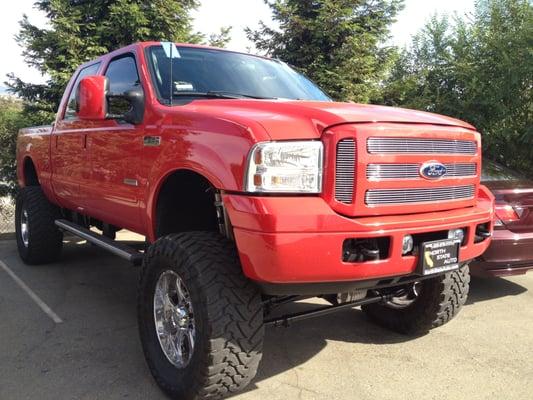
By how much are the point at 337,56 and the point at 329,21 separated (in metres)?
0.71

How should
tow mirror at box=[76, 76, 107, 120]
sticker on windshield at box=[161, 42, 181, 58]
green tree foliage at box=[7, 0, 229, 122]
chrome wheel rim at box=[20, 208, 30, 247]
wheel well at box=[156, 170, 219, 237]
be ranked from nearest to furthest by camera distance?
wheel well at box=[156, 170, 219, 237], tow mirror at box=[76, 76, 107, 120], sticker on windshield at box=[161, 42, 181, 58], chrome wheel rim at box=[20, 208, 30, 247], green tree foliage at box=[7, 0, 229, 122]

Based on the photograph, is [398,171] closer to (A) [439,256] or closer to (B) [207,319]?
(A) [439,256]

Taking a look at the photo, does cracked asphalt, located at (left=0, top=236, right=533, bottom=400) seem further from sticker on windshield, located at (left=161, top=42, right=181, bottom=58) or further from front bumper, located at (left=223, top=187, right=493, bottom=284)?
sticker on windshield, located at (left=161, top=42, right=181, bottom=58)

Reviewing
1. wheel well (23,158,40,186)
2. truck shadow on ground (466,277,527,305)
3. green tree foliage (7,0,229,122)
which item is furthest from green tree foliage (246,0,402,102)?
wheel well (23,158,40,186)

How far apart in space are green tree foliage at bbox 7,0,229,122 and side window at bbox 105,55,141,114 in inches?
227

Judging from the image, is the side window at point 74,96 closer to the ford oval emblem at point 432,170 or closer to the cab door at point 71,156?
the cab door at point 71,156

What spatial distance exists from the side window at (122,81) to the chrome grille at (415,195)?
1.91 m

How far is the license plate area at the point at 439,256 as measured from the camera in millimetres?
2797

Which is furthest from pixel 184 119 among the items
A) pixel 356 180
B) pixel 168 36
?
pixel 168 36

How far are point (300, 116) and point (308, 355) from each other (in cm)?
181

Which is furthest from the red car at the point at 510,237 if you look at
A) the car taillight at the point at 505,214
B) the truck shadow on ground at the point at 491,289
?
the truck shadow on ground at the point at 491,289

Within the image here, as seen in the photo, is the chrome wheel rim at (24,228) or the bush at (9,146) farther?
the bush at (9,146)

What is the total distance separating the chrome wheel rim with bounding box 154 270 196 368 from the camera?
3041mm

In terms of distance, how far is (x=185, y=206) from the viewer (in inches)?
→ 139
